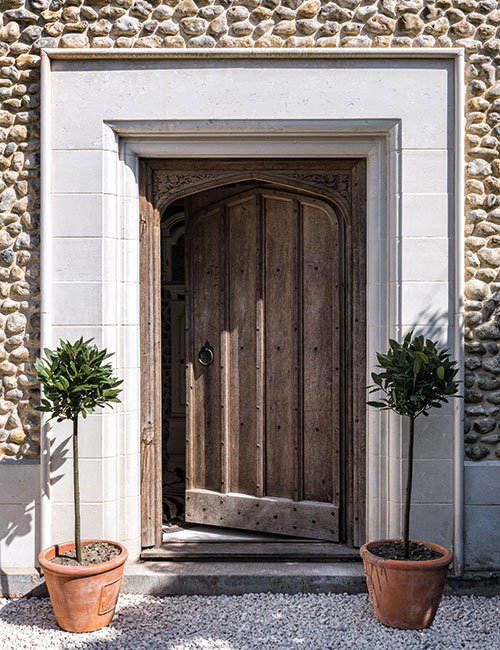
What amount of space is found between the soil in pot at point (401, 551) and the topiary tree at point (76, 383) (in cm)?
142

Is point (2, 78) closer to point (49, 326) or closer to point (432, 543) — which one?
point (49, 326)

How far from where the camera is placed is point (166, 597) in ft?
11.3

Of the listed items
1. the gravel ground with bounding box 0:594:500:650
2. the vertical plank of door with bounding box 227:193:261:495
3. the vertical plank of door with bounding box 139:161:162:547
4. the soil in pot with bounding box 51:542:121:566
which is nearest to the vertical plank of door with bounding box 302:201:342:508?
the vertical plank of door with bounding box 227:193:261:495

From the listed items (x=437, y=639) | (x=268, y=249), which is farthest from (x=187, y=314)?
(x=437, y=639)

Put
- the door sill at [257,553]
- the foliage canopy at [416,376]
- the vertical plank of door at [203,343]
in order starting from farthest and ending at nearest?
the vertical plank of door at [203,343], the door sill at [257,553], the foliage canopy at [416,376]

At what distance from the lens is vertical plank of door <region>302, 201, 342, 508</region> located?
3.83 m

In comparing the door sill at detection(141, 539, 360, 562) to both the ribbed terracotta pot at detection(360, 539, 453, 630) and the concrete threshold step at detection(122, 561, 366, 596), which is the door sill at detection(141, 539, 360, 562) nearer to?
the concrete threshold step at detection(122, 561, 366, 596)

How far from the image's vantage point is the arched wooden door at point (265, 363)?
152 inches

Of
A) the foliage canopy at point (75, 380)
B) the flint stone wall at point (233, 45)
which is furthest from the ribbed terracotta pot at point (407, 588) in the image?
the foliage canopy at point (75, 380)

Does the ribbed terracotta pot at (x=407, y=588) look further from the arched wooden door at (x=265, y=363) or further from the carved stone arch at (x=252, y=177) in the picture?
the carved stone arch at (x=252, y=177)

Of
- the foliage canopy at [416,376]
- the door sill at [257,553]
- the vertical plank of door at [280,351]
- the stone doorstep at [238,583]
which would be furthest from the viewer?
the vertical plank of door at [280,351]

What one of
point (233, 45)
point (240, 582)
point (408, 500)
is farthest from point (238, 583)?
point (233, 45)

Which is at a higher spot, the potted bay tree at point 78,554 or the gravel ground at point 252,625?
the potted bay tree at point 78,554

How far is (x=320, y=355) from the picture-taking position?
3891 millimetres
